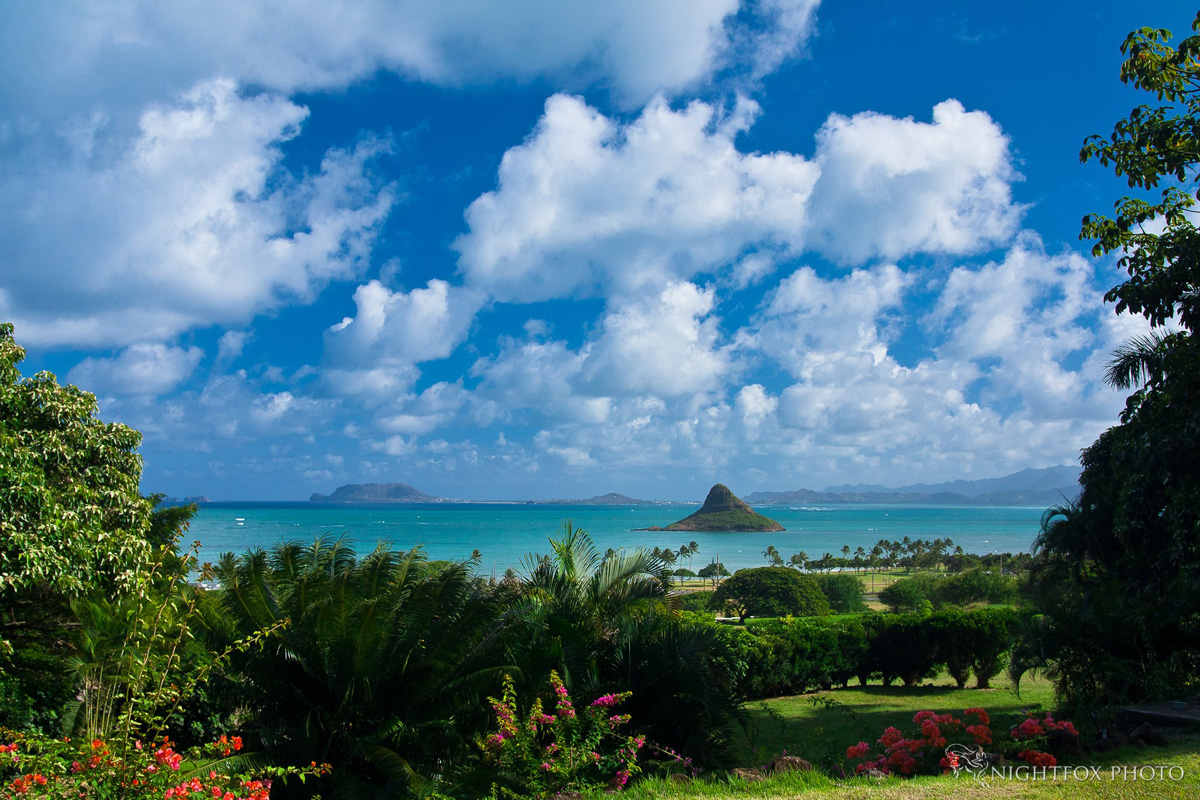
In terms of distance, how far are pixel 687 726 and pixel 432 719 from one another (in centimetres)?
302

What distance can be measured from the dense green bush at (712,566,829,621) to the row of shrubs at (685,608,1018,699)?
19.2m

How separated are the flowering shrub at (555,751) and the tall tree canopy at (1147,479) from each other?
24.1 feet

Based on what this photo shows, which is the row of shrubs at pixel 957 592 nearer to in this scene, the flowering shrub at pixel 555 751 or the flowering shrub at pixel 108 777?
the flowering shrub at pixel 555 751

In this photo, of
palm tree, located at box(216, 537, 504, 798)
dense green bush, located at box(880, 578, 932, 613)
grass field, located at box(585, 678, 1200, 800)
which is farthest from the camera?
dense green bush, located at box(880, 578, 932, 613)

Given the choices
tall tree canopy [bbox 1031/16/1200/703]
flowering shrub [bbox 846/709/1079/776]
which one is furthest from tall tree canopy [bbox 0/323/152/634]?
tall tree canopy [bbox 1031/16/1200/703]

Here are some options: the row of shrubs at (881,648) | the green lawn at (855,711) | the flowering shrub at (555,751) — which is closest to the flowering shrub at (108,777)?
the flowering shrub at (555,751)

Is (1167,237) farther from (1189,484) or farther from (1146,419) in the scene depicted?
(1189,484)

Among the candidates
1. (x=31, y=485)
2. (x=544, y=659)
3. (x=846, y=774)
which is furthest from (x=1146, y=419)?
(x=31, y=485)

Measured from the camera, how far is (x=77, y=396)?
366 inches

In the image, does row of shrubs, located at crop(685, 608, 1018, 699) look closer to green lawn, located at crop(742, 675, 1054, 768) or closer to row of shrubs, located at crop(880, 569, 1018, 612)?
green lawn, located at crop(742, 675, 1054, 768)

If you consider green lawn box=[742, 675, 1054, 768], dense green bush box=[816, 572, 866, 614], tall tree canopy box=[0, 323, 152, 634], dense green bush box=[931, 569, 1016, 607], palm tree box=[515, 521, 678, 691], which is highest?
tall tree canopy box=[0, 323, 152, 634]

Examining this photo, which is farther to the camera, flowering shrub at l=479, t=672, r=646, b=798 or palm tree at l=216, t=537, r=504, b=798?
palm tree at l=216, t=537, r=504, b=798

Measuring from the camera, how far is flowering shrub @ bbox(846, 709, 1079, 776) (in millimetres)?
7055

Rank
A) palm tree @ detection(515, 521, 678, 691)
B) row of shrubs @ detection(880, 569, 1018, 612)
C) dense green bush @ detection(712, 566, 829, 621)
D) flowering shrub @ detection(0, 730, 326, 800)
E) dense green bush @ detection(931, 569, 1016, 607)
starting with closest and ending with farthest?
flowering shrub @ detection(0, 730, 326, 800) → palm tree @ detection(515, 521, 678, 691) → dense green bush @ detection(712, 566, 829, 621) → dense green bush @ detection(931, 569, 1016, 607) → row of shrubs @ detection(880, 569, 1018, 612)
